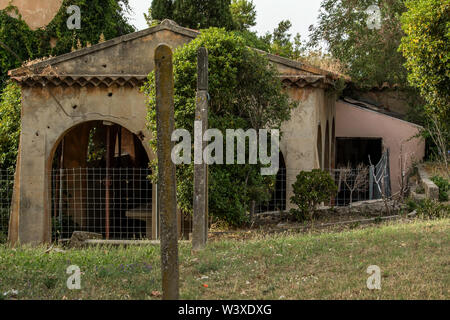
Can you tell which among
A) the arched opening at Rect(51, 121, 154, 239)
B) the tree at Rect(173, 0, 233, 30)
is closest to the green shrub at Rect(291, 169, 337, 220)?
the arched opening at Rect(51, 121, 154, 239)

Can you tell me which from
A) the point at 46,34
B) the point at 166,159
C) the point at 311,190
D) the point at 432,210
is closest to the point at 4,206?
the point at 46,34

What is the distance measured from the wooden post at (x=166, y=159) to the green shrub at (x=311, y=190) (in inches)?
255

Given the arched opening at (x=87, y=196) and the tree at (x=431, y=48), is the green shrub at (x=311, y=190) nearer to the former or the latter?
the tree at (x=431, y=48)

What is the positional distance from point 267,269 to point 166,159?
100 inches

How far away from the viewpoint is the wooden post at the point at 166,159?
14.8 ft

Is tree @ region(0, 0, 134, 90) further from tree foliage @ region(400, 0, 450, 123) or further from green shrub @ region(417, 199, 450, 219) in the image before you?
green shrub @ region(417, 199, 450, 219)

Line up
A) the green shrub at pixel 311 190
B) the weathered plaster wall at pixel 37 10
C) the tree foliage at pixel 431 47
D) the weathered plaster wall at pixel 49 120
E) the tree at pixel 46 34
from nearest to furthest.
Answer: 1. the green shrub at pixel 311 190
2. the tree foliage at pixel 431 47
3. the weathered plaster wall at pixel 49 120
4. the tree at pixel 46 34
5. the weathered plaster wall at pixel 37 10

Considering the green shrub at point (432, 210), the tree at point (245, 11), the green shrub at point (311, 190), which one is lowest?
the green shrub at point (432, 210)

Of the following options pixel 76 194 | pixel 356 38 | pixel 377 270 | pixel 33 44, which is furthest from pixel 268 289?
pixel 356 38

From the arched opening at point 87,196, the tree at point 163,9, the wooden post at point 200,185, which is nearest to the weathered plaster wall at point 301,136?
the arched opening at point 87,196

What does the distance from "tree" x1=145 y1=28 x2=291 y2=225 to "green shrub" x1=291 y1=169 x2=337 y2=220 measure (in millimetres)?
619

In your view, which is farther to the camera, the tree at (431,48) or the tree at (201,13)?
the tree at (201,13)

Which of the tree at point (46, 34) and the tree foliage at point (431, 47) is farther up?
the tree at point (46, 34)

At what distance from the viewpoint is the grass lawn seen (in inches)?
217
